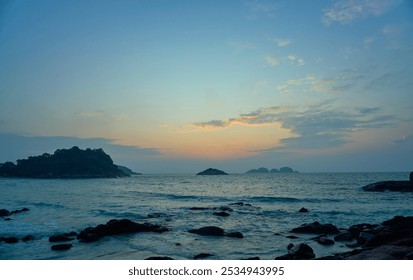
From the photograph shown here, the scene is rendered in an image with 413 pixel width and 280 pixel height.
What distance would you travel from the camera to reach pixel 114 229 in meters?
18.7

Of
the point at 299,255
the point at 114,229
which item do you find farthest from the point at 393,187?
the point at 114,229

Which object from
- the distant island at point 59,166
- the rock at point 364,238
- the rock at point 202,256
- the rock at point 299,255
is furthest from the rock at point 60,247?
the distant island at point 59,166

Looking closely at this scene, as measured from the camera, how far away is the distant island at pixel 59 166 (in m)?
142

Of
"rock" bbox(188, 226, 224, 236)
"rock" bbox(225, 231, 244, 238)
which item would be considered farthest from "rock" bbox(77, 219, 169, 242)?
"rock" bbox(225, 231, 244, 238)

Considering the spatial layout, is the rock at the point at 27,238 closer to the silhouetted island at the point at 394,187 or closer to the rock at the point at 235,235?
the rock at the point at 235,235

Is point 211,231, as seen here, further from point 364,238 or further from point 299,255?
point 364,238

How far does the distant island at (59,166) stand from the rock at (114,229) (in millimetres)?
137094

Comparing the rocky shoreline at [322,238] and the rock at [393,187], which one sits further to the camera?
the rock at [393,187]

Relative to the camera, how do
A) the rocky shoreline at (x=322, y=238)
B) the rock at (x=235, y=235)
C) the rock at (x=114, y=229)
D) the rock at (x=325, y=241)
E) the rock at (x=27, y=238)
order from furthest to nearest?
the rock at (x=235, y=235), the rock at (x=114, y=229), the rock at (x=27, y=238), the rock at (x=325, y=241), the rocky shoreline at (x=322, y=238)

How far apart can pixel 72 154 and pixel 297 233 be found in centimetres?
15241
